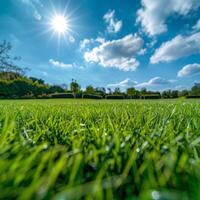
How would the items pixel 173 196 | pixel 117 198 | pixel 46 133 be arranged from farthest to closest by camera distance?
pixel 46 133, pixel 117 198, pixel 173 196

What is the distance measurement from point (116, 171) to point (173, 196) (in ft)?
1.04

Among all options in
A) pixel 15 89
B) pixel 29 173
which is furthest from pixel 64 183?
pixel 15 89

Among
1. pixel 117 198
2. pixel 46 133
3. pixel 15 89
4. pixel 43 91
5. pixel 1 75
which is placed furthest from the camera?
pixel 43 91

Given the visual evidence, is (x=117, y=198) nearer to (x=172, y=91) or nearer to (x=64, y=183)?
(x=64, y=183)

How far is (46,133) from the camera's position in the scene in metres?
1.14

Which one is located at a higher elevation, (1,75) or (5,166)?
(1,75)

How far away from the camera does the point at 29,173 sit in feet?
1.66

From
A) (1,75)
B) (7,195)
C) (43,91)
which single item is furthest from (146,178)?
(43,91)

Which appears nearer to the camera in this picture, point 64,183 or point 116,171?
point 64,183

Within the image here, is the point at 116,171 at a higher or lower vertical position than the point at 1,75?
lower

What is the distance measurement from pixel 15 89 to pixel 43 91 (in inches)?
486

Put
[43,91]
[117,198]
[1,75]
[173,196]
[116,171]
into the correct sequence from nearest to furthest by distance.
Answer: [173,196], [117,198], [116,171], [1,75], [43,91]

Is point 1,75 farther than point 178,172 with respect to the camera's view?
Yes

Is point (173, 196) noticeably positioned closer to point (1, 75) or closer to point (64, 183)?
point (64, 183)
